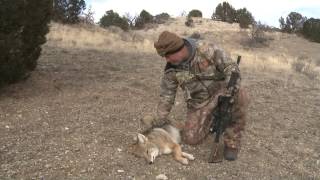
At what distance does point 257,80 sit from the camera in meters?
11.9

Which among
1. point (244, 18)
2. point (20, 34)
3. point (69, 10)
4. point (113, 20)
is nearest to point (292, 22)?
point (244, 18)

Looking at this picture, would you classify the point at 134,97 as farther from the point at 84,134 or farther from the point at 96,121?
the point at 84,134

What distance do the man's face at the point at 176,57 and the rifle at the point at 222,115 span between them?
0.61 m

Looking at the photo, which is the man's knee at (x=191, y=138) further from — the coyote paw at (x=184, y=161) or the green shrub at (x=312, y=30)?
the green shrub at (x=312, y=30)

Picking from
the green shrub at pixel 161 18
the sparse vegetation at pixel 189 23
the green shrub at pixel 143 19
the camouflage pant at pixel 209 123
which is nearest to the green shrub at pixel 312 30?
the sparse vegetation at pixel 189 23

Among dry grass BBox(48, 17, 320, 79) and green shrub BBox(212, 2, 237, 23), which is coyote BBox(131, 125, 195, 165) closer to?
dry grass BBox(48, 17, 320, 79)

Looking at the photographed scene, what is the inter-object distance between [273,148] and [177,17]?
27.6 metres

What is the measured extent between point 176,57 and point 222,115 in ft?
2.99

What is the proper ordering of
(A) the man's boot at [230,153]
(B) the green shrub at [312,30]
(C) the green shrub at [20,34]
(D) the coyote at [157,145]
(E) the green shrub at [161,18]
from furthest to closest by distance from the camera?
(E) the green shrub at [161,18] < (B) the green shrub at [312,30] < (C) the green shrub at [20,34] < (A) the man's boot at [230,153] < (D) the coyote at [157,145]

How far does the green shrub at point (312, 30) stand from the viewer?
2920 cm

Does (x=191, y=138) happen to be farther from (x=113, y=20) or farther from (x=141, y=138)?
(x=113, y=20)

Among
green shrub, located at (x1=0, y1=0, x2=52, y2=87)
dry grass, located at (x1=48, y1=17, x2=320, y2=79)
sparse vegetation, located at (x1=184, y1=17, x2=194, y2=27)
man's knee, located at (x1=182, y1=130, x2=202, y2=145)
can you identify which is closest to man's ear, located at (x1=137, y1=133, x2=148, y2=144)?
man's knee, located at (x1=182, y1=130, x2=202, y2=145)

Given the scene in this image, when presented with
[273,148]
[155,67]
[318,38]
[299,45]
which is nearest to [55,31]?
[155,67]

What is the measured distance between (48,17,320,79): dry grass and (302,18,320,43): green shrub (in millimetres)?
707
